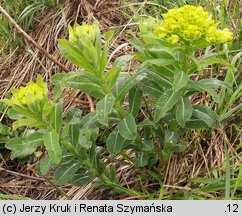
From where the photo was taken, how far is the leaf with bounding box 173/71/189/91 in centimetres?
150

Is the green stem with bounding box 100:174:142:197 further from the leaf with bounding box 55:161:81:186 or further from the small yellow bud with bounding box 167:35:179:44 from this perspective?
the small yellow bud with bounding box 167:35:179:44

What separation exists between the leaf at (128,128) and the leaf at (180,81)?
223 mm

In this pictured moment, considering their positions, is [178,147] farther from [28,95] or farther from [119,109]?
[28,95]

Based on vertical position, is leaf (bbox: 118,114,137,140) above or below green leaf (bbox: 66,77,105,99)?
below

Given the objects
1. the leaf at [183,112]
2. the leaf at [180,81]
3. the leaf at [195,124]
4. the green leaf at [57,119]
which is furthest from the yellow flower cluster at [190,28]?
the green leaf at [57,119]

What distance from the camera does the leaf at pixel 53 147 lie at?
154 cm

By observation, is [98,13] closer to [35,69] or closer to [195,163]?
[35,69]

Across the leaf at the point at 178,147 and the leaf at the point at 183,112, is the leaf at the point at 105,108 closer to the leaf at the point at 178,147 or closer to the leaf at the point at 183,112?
the leaf at the point at 183,112

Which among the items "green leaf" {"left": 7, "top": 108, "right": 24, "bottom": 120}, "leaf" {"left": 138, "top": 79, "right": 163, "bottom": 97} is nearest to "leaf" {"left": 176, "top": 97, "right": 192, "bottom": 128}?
"leaf" {"left": 138, "top": 79, "right": 163, "bottom": 97}

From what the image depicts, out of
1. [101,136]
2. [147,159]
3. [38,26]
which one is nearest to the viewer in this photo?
[147,159]

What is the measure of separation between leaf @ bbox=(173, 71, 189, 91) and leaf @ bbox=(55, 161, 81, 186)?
1.70 ft

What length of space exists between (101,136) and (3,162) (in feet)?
1.82

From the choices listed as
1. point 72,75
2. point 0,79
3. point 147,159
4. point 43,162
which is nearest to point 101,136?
point 147,159

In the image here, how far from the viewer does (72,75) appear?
60.8 inches
